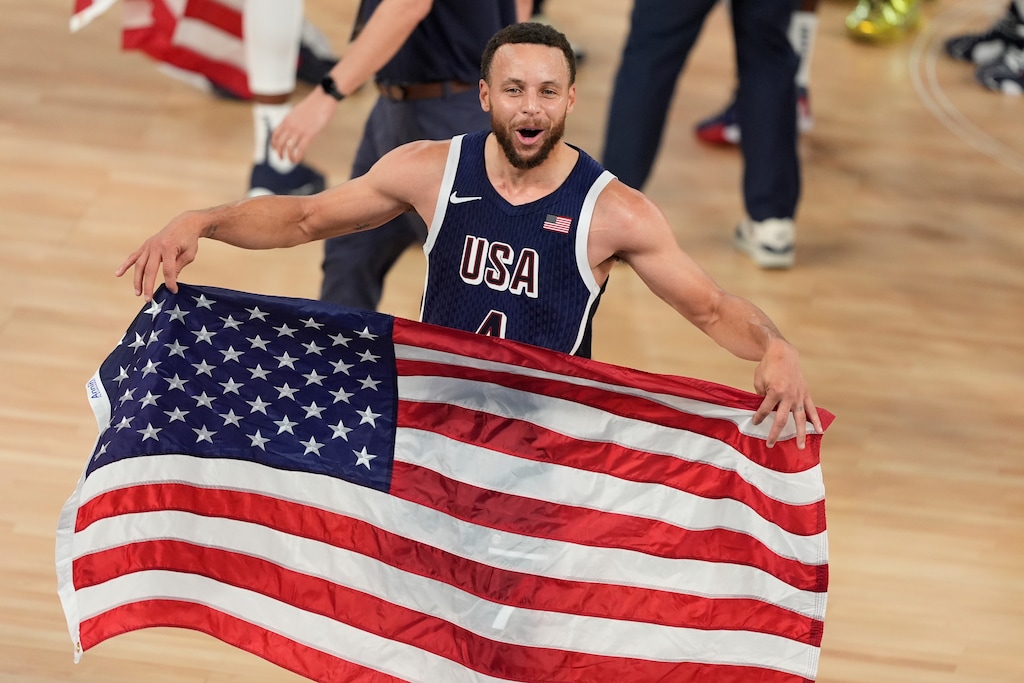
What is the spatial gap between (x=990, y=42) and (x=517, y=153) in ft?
14.2

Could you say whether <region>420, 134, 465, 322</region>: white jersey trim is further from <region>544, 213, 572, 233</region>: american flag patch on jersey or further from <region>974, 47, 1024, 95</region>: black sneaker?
<region>974, 47, 1024, 95</region>: black sneaker

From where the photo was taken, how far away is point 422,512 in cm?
259

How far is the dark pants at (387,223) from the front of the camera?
344 centimetres

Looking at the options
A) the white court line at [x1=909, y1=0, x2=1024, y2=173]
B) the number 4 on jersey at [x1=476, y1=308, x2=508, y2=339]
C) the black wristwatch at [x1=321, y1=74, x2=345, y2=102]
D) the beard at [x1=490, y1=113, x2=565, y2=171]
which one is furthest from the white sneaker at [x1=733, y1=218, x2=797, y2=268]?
the beard at [x1=490, y1=113, x2=565, y2=171]

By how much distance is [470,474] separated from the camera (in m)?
2.60

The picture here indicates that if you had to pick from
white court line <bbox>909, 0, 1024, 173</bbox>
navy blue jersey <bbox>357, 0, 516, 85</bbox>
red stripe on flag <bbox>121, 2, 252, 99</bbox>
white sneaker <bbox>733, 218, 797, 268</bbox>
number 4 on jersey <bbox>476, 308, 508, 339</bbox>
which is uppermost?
white court line <bbox>909, 0, 1024, 173</bbox>

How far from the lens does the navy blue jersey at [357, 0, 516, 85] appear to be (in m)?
3.34

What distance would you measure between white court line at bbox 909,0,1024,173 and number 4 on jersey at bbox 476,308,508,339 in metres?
3.42

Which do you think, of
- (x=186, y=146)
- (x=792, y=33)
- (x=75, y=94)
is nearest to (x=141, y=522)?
(x=186, y=146)

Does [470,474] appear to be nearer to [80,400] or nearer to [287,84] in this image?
[80,400]

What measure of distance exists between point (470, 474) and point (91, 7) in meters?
2.60

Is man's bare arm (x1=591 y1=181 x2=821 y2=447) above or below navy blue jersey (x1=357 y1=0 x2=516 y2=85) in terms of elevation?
below

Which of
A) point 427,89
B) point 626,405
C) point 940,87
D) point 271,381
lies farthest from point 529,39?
point 940,87

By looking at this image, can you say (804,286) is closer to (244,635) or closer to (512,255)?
(512,255)
